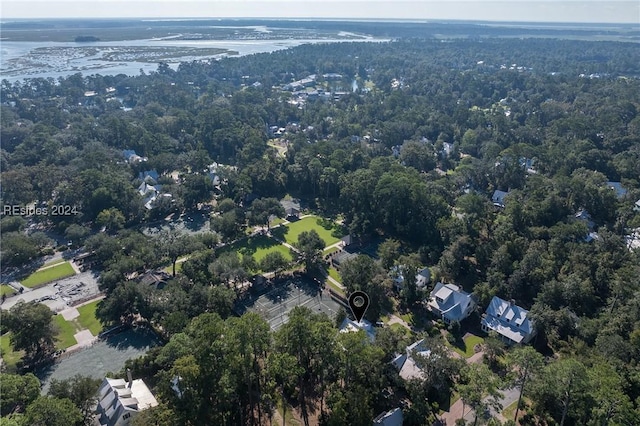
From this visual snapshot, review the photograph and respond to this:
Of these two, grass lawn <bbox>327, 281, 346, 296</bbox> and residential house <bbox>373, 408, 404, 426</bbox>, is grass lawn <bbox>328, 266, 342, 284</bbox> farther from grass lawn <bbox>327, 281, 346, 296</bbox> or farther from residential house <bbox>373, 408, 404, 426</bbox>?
A: residential house <bbox>373, 408, 404, 426</bbox>

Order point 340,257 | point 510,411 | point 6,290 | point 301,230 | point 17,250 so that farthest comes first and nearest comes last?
point 301,230
point 340,257
point 17,250
point 6,290
point 510,411

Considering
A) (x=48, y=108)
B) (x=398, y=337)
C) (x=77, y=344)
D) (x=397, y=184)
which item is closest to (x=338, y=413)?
(x=398, y=337)

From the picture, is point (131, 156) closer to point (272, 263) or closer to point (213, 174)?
point (213, 174)

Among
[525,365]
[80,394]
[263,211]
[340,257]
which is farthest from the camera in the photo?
[263,211]

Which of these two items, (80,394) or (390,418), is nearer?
(390,418)

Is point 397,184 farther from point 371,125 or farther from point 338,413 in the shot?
point 371,125

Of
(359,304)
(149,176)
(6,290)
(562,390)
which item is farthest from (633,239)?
(6,290)

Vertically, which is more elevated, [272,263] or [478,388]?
[478,388]
